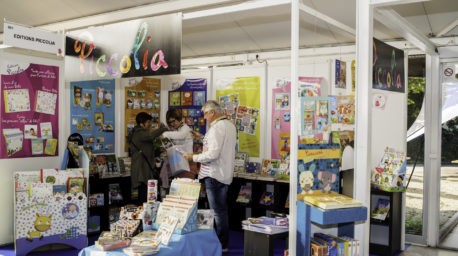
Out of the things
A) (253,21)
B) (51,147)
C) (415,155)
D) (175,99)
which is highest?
(253,21)

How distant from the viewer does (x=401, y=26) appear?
14.6 ft

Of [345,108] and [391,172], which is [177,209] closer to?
[345,108]

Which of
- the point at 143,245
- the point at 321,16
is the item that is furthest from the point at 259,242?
the point at 321,16

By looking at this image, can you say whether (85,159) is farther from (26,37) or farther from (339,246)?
(339,246)

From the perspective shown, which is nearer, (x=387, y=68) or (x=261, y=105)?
(x=387, y=68)

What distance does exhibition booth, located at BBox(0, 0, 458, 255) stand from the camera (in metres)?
3.58

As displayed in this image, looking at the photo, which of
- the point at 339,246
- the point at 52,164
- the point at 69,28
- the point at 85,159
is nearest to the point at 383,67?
the point at 339,246

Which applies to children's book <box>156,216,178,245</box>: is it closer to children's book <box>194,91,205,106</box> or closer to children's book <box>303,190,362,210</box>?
children's book <box>303,190,362,210</box>

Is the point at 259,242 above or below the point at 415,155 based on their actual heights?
below

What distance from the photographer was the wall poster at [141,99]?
21.9ft

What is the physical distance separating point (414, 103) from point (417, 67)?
502 mm

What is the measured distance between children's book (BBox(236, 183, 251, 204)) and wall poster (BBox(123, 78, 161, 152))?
5.87ft

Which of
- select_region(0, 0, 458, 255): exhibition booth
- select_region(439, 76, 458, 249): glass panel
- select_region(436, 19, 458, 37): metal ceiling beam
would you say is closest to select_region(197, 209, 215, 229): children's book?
select_region(0, 0, 458, 255): exhibition booth

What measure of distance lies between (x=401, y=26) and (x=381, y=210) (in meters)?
2.29
